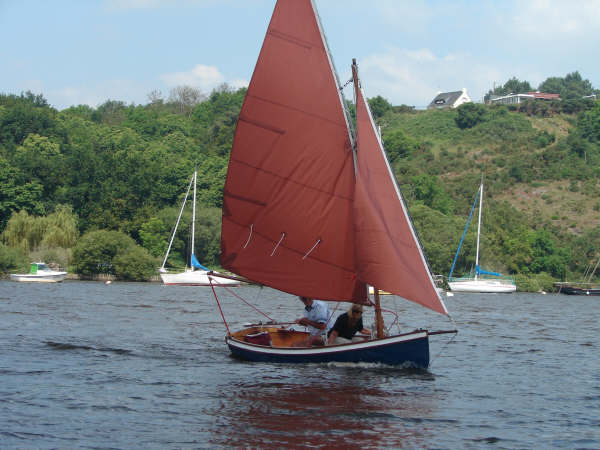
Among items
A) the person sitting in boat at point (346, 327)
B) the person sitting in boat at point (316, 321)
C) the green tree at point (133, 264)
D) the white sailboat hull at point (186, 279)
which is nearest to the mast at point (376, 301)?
the person sitting in boat at point (346, 327)

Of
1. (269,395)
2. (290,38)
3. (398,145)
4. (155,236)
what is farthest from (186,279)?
(398,145)

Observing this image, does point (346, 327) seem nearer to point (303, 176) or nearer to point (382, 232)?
point (382, 232)

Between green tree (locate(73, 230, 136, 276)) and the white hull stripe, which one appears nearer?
the white hull stripe

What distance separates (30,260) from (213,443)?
6866cm

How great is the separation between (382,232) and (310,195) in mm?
2734

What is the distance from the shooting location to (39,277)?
234 feet

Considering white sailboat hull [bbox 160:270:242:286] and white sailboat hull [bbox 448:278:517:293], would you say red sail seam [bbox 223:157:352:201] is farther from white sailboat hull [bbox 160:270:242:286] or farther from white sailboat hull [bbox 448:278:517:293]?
white sailboat hull [bbox 448:278:517:293]

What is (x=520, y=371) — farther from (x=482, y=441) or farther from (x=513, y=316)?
(x=513, y=316)

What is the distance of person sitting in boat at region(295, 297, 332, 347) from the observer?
22922 millimetres

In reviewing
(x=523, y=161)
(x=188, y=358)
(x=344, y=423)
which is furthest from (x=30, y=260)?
(x=523, y=161)

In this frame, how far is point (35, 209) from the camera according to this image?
309 feet

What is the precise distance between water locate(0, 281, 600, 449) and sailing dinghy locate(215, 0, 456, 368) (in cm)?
160

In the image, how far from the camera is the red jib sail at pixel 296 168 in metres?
22.4

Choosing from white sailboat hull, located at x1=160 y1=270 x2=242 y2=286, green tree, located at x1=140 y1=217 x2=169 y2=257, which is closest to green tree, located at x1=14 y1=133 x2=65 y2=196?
green tree, located at x1=140 y1=217 x2=169 y2=257
